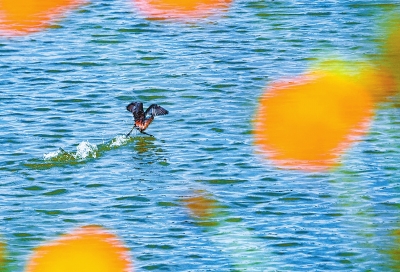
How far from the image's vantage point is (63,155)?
1888 centimetres

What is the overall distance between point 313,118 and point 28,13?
1185cm

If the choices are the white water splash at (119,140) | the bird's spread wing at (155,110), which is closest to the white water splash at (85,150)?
the white water splash at (119,140)

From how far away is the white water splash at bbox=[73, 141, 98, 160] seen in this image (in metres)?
18.9

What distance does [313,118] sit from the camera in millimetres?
21344

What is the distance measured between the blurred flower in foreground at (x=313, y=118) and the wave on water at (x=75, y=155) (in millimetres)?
2604

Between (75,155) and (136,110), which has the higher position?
(136,110)

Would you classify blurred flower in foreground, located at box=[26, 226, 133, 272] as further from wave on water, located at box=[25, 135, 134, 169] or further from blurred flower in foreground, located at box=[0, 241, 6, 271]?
wave on water, located at box=[25, 135, 134, 169]

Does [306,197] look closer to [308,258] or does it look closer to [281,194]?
[281,194]

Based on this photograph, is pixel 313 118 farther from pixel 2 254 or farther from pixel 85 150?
pixel 2 254

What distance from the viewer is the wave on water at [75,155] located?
60.8 feet

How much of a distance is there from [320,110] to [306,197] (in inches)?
203

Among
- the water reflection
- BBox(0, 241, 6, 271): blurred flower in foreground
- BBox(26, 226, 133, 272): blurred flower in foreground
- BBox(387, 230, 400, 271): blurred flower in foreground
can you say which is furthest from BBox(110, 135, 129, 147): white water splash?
BBox(387, 230, 400, 271): blurred flower in foreground

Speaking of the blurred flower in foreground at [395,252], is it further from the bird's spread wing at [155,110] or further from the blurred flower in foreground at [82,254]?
the bird's spread wing at [155,110]

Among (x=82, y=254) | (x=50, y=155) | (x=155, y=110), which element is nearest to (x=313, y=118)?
(x=155, y=110)
